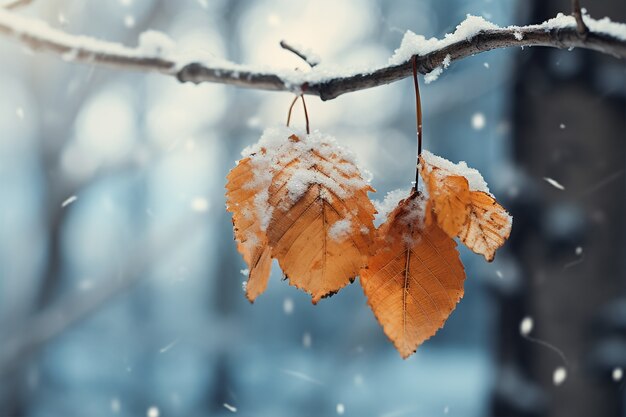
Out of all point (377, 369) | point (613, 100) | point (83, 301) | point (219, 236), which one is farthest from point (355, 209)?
point (377, 369)

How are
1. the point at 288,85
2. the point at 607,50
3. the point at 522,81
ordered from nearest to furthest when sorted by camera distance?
the point at 607,50 < the point at 288,85 < the point at 522,81

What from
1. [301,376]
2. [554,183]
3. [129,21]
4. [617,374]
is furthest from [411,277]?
[301,376]

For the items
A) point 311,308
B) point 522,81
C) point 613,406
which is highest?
point 522,81

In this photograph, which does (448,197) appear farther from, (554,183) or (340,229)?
(554,183)

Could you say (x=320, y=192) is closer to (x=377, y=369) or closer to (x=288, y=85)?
(x=288, y=85)

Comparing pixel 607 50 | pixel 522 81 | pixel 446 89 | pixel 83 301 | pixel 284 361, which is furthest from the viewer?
pixel 284 361

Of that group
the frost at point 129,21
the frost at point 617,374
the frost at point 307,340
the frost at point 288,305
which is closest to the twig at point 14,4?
the frost at point 617,374
